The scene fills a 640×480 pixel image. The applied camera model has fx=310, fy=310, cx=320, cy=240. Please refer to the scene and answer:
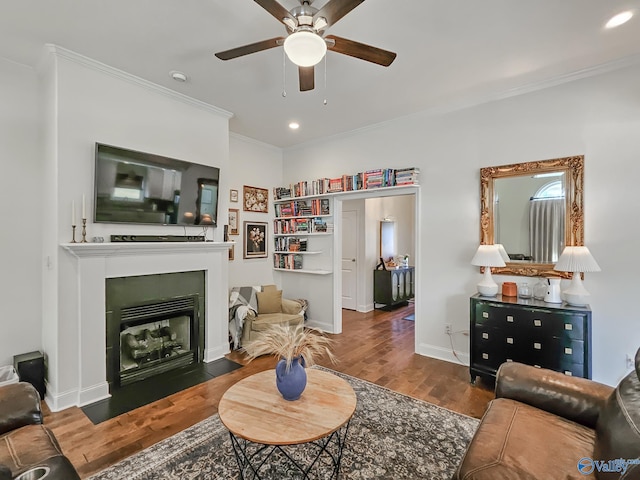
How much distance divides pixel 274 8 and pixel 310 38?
269 millimetres

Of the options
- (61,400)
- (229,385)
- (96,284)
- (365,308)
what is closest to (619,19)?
(229,385)

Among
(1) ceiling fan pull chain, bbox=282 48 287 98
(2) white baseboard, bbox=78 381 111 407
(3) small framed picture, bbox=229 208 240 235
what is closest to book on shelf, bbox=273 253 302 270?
(3) small framed picture, bbox=229 208 240 235

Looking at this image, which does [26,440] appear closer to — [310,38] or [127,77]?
[310,38]

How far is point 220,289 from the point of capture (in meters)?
3.68

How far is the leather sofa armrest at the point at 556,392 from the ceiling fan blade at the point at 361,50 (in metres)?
2.12

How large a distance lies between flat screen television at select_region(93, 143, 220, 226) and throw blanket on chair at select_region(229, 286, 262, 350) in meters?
1.06

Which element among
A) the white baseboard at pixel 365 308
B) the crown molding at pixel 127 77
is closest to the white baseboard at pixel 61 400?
the crown molding at pixel 127 77

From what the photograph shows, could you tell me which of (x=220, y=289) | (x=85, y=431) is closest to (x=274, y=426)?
(x=85, y=431)

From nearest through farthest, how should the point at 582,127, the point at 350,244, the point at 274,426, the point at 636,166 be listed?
the point at 274,426
the point at 636,166
the point at 582,127
the point at 350,244

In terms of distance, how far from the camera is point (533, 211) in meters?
3.13

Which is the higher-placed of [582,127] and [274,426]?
[582,127]

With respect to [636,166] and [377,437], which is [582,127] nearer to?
[636,166]

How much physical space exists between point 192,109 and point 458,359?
411cm

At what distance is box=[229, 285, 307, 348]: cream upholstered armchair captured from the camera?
388 centimetres
